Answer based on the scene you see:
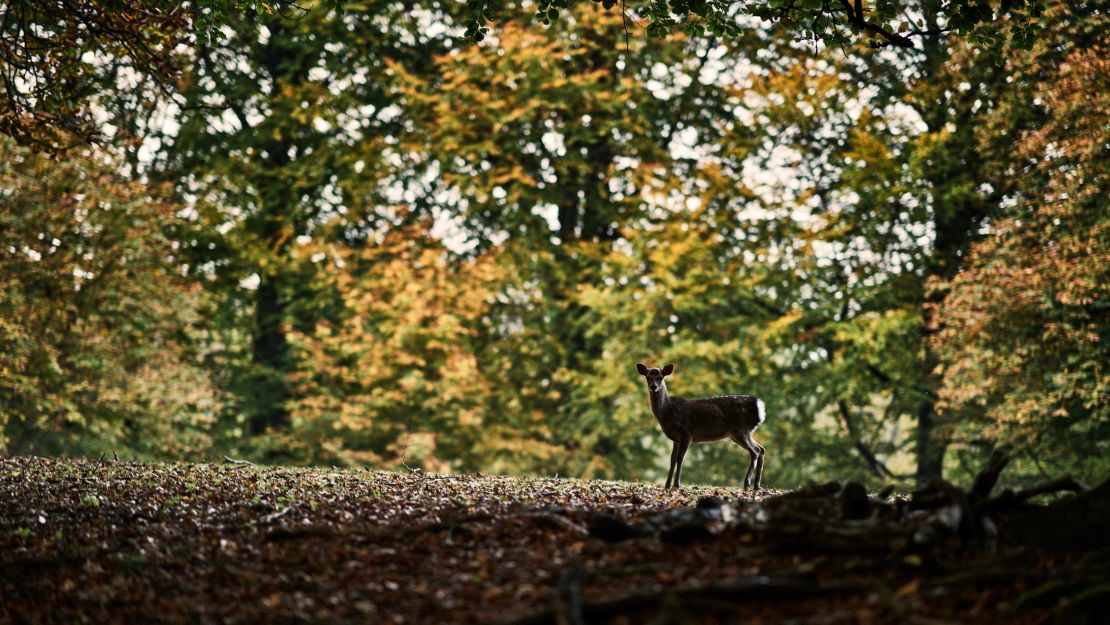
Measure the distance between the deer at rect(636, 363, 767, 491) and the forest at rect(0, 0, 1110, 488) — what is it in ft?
22.5

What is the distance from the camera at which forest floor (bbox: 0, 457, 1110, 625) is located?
17.5ft

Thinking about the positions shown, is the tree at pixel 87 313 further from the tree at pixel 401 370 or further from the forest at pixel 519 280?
the tree at pixel 401 370

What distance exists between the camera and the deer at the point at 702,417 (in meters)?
11.7

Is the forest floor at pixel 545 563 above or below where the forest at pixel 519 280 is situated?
below

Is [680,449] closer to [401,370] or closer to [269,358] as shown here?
[401,370]

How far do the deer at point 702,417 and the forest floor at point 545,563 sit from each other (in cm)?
254

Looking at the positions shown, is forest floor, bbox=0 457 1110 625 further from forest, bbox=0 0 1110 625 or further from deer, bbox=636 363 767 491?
deer, bbox=636 363 767 491

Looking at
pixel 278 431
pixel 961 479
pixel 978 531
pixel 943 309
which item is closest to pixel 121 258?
pixel 278 431

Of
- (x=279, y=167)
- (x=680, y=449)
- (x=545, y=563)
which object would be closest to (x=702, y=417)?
(x=680, y=449)

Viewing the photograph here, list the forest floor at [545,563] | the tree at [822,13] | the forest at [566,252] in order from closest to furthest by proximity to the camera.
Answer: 1. the forest floor at [545,563]
2. the tree at [822,13]
3. the forest at [566,252]

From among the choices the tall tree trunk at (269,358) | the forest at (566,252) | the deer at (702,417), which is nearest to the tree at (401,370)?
the forest at (566,252)

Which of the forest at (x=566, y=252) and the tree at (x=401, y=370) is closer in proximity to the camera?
the forest at (x=566, y=252)

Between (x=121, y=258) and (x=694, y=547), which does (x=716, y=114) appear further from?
(x=694, y=547)

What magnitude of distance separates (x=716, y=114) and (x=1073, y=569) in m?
21.4
